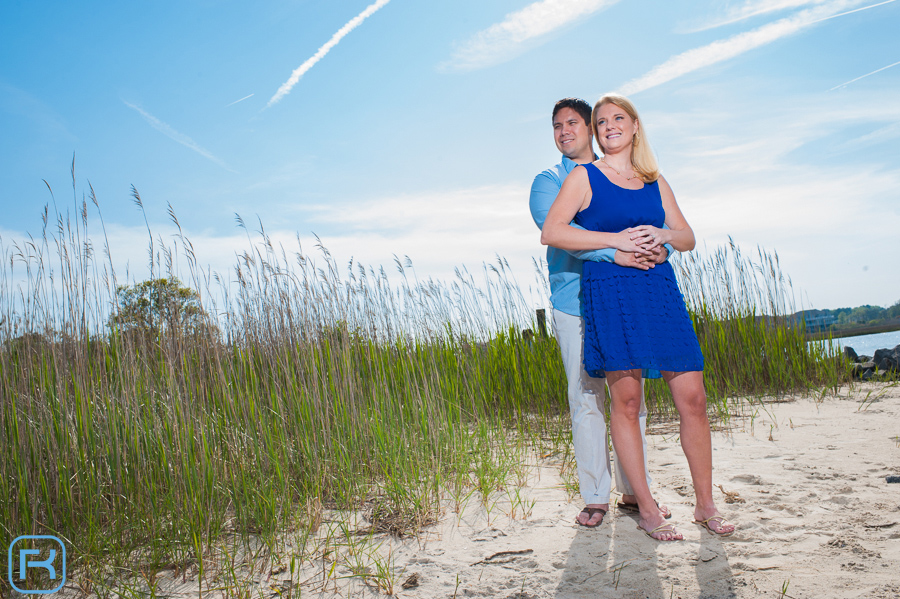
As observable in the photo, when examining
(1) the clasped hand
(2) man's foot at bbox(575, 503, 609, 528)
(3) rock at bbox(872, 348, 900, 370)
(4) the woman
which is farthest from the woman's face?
(3) rock at bbox(872, 348, 900, 370)

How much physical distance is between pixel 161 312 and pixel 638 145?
249 centimetres

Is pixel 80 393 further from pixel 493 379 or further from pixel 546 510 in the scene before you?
pixel 493 379

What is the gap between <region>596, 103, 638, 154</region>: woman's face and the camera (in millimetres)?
2246

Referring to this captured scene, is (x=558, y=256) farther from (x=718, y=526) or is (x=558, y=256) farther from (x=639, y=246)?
(x=718, y=526)

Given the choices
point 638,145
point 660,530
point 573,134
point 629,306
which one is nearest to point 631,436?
point 660,530

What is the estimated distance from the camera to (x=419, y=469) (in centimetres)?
276

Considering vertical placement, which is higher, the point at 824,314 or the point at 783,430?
the point at 824,314

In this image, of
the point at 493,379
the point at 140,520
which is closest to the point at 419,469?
the point at 140,520

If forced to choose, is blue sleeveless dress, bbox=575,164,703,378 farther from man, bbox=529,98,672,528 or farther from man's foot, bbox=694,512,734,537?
man's foot, bbox=694,512,734,537

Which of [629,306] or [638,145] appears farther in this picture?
[638,145]

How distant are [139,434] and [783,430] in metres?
4.02

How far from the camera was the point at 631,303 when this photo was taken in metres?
2.13

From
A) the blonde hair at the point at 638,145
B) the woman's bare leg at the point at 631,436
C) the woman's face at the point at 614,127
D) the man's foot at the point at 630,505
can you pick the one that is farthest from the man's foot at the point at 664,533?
the woman's face at the point at 614,127

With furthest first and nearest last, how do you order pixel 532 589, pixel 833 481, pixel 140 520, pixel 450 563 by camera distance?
1. pixel 833 481
2. pixel 140 520
3. pixel 450 563
4. pixel 532 589
